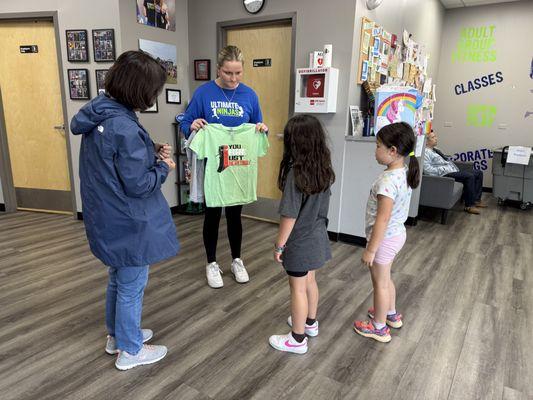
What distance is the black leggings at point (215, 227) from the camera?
2496 millimetres

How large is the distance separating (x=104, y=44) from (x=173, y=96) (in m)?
0.83

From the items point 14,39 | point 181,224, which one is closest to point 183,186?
point 181,224

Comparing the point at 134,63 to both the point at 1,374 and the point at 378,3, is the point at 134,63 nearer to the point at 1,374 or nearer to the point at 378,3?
the point at 1,374

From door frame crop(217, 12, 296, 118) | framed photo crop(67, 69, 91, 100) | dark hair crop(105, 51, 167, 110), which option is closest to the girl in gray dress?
dark hair crop(105, 51, 167, 110)

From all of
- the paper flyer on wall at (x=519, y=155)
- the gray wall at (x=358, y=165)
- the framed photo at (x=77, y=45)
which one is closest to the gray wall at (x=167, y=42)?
the framed photo at (x=77, y=45)

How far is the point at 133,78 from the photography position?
1.36 meters

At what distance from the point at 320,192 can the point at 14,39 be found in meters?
4.08

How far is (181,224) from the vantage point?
155 inches

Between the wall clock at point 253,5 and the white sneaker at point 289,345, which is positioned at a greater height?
the wall clock at point 253,5

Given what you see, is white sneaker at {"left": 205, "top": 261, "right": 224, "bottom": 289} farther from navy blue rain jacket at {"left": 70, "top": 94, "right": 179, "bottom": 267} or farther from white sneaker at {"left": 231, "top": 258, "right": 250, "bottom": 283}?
navy blue rain jacket at {"left": 70, "top": 94, "right": 179, "bottom": 267}

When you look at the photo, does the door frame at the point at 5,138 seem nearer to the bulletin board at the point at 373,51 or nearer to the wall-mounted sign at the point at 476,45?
the bulletin board at the point at 373,51

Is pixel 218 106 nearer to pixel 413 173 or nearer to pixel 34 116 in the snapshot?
pixel 413 173

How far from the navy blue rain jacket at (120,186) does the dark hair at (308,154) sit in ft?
1.78

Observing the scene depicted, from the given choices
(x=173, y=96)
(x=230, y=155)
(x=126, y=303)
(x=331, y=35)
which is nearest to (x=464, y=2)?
(x=331, y=35)
